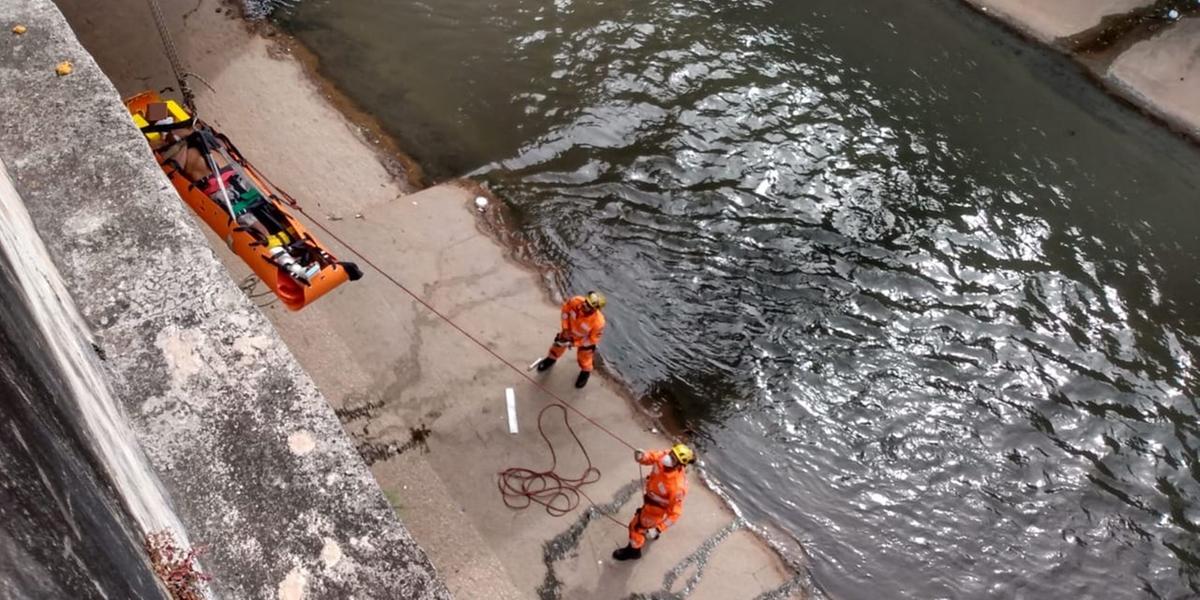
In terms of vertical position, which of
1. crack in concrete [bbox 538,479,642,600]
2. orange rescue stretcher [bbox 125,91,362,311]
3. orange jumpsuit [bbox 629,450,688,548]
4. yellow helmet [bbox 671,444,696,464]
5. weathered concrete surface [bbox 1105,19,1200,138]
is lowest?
crack in concrete [bbox 538,479,642,600]

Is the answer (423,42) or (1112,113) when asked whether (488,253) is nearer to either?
(423,42)

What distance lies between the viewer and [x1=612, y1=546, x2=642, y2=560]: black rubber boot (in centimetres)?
630

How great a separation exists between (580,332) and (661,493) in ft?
5.52

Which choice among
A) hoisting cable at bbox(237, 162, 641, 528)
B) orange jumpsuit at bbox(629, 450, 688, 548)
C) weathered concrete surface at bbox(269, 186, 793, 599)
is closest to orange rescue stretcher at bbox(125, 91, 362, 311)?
hoisting cable at bbox(237, 162, 641, 528)

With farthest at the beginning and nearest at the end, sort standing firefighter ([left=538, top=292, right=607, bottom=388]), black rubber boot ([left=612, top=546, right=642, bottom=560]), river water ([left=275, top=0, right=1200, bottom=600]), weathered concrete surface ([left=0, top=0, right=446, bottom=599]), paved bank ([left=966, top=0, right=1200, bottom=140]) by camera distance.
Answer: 1. paved bank ([left=966, top=0, right=1200, bottom=140])
2. river water ([left=275, top=0, right=1200, bottom=600])
3. standing firefighter ([left=538, top=292, right=607, bottom=388])
4. black rubber boot ([left=612, top=546, right=642, bottom=560])
5. weathered concrete surface ([left=0, top=0, right=446, bottom=599])

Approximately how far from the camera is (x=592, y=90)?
33.4 ft

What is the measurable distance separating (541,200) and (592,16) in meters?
3.61

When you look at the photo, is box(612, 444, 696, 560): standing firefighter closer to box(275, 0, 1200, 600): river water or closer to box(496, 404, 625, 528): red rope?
box(496, 404, 625, 528): red rope

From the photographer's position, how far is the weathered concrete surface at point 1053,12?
12.0 metres

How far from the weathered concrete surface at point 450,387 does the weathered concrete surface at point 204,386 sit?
10.7ft

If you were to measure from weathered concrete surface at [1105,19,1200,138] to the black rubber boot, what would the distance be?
10068 millimetres

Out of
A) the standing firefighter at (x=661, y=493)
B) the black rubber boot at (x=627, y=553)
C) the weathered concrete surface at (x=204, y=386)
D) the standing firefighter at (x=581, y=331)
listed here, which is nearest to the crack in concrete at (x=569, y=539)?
the black rubber boot at (x=627, y=553)

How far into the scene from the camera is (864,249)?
29.9ft

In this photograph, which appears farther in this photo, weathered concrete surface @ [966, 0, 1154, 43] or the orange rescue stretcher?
weathered concrete surface @ [966, 0, 1154, 43]
